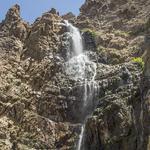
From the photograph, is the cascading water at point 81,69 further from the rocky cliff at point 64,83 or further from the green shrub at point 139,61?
the green shrub at point 139,61

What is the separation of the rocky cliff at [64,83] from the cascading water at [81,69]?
1.99 feet

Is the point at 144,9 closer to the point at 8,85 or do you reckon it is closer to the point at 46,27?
the point at 46,27

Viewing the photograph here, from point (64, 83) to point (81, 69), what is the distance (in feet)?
13.9

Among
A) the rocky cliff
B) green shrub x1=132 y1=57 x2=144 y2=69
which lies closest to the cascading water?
the rocky cliff

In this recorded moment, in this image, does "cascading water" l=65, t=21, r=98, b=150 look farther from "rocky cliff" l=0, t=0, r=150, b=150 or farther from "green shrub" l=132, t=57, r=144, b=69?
"green shrub" l=132, t=57, r=144, b=69

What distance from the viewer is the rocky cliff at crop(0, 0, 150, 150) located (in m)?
42.7

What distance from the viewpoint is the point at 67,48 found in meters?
60.2

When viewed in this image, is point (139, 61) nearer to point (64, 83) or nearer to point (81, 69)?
point (81, 69)

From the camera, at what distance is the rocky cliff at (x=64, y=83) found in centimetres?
4272

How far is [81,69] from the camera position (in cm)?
5644

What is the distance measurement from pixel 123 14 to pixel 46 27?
14.4m

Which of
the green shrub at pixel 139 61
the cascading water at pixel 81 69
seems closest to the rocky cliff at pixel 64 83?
the green shrub at pixel 139 61

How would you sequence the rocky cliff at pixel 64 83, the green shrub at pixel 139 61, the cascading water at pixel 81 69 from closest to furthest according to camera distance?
1. the rocky cliff at pixel 64 83
2. the cascading water at pixel 81 69
3. the green shrub at pixel 139 61

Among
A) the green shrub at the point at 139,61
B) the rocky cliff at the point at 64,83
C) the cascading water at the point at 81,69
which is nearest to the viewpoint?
the rocky cliff at the point at 64,83
